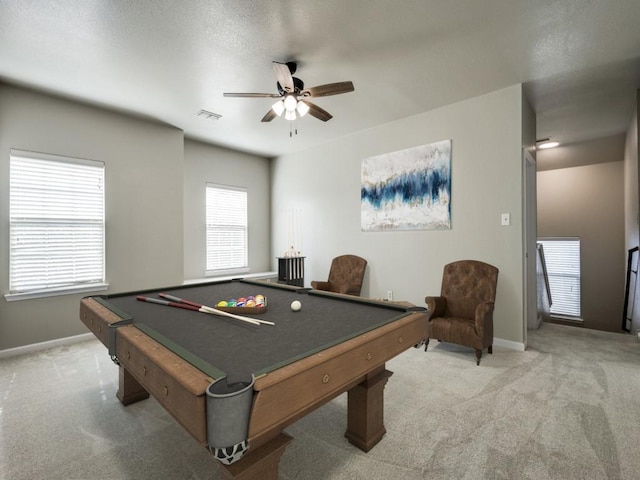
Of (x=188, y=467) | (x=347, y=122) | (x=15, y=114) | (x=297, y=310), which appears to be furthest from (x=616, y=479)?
(x=15, y=114)

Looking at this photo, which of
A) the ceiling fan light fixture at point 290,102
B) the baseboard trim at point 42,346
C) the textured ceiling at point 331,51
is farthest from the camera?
the baseboard trim at point 42,346

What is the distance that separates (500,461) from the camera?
166 centimetres

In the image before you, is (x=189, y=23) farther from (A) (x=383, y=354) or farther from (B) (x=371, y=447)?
(B) (x=371, y=447)

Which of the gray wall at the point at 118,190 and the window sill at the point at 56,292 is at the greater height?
the gray wall at the point at 118,190

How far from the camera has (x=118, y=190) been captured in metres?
3.90

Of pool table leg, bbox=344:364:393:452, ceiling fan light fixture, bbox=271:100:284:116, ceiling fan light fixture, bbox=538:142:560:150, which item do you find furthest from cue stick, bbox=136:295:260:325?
ceiling fan light fixture, bbox=538:142:560:150

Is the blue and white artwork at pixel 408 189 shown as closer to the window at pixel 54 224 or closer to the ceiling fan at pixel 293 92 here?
the ceiling fan at pixel 293 92

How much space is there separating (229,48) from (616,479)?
3.66 m

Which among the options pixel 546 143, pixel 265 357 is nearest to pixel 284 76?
pixel 265 357

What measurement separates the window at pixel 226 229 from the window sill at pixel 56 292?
1680 mm

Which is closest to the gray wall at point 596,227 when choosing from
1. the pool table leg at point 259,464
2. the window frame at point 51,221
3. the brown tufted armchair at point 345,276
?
the brown tufted armchair at point 345,276

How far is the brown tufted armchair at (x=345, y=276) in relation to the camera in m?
4.34

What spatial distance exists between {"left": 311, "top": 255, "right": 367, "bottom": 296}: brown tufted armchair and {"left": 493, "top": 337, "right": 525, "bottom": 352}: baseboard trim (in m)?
1.71

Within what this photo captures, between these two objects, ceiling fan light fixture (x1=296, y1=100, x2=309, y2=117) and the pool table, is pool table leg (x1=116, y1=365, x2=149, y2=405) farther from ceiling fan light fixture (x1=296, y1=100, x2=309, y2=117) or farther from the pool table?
ceiling fan light fixture (x1=296, y1=100, x2=309, y2=117)
